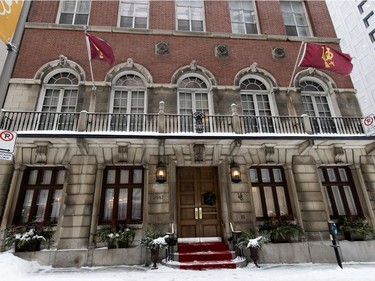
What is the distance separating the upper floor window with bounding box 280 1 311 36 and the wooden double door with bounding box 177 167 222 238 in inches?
428

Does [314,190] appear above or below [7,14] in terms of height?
below

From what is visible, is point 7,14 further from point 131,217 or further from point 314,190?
point 314,190

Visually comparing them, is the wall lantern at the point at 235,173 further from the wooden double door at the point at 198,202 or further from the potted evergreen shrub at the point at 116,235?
the potted evergreen shrub at the point at 116,235

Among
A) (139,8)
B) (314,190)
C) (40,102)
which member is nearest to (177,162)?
(314,190)

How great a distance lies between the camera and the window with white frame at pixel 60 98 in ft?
33.7

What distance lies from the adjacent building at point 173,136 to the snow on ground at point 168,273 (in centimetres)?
66

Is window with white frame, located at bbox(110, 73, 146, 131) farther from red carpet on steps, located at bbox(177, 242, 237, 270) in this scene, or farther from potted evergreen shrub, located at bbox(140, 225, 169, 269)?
red carpet on steps, located at bbox(177, 242, 237, 270)

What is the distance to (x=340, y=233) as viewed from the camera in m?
9.76

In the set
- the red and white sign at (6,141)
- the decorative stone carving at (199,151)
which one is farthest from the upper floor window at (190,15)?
the red and white sign at (6,141)

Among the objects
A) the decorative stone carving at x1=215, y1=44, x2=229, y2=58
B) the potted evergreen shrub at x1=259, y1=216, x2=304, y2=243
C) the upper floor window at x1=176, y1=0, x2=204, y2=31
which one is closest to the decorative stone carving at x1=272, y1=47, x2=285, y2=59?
the decorative stone carving at x1=215, y1=44, x2=229, y2=58

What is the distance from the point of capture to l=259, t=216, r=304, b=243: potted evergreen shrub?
29.7 ft

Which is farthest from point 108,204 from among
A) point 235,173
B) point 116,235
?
point 235,173

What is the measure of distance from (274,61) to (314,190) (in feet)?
24.4

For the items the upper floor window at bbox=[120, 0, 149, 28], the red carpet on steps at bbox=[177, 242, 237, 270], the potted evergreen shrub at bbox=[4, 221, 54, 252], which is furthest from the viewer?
the upper floor window at bbox=[120, 0, 149, 28]
